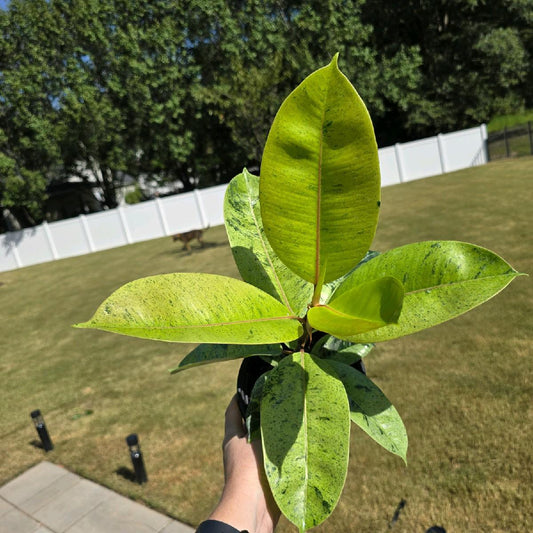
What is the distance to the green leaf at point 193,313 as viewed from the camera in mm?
582

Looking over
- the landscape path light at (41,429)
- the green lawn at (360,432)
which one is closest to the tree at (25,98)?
the green lawn at (360,432)

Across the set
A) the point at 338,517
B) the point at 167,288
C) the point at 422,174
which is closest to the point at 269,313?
the point at 167,288

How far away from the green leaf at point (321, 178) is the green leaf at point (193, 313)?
96 millimetres

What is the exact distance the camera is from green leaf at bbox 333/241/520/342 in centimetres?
63

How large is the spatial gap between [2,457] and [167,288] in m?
4.40

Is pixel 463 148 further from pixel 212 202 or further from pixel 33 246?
pixel 33 246

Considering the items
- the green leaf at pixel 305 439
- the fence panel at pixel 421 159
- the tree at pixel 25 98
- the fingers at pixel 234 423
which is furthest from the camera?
the fence panel at pixel 421 159

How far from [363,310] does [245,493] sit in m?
0.67

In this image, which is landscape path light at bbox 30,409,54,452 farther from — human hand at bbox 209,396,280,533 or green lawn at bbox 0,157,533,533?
human hand at bbox 209,396,280,533

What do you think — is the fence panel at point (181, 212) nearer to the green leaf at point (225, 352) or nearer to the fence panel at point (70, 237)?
the fence panel at point (70, 237)

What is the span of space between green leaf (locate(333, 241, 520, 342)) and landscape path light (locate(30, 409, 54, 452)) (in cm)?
403

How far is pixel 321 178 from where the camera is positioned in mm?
628

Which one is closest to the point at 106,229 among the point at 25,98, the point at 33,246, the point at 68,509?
the point at 33,246

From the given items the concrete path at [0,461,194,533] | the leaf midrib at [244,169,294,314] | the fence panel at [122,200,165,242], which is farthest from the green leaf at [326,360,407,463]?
the fence panel at [122,200,165,242]
